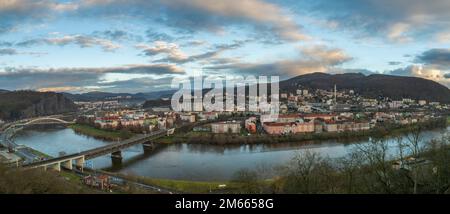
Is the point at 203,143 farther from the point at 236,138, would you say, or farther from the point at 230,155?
the point at 230,155

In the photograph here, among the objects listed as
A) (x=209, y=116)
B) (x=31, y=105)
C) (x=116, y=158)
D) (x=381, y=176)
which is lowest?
(x=116, y=158)

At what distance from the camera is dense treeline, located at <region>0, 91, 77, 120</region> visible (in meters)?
27.5

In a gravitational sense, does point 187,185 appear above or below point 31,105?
below

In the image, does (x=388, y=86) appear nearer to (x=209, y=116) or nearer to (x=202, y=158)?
(x=209, y=116)

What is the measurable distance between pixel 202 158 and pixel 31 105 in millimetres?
25199

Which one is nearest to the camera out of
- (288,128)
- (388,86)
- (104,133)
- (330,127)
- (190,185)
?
(190,185)

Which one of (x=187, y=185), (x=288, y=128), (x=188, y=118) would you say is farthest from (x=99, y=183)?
(x=188, y=118)

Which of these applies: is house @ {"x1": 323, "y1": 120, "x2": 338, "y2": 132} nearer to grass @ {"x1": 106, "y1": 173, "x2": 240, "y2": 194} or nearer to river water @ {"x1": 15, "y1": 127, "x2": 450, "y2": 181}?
river water @ {"x1": 15, "y1": 127, "x2": 450, "y2": 181}

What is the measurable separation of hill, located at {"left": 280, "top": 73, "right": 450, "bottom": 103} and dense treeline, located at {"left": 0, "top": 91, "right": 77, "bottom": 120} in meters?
20.5

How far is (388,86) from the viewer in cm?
3725

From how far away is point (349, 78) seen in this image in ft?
149

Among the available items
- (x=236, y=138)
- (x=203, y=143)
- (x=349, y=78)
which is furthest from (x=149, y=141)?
(x=349, y=78)

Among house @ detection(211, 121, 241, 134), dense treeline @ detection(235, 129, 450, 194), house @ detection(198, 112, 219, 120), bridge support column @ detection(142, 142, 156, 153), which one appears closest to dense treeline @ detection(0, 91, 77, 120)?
house @ detection(198, 112, 219, 120)

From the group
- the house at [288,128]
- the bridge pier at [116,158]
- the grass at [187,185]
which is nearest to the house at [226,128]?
the house at [288,128]
